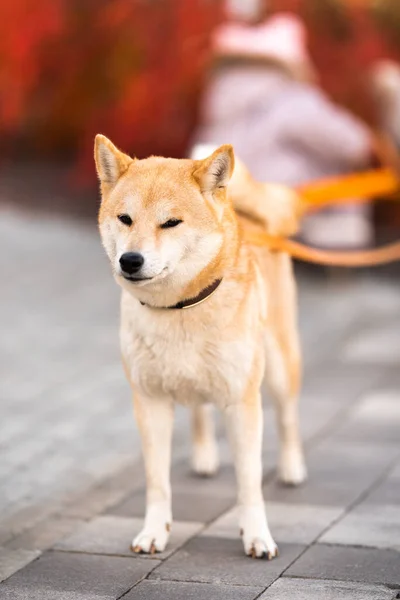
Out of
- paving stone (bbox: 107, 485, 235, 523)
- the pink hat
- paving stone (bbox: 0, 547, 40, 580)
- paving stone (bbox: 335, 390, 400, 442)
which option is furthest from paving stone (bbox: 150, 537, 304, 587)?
the pink hat

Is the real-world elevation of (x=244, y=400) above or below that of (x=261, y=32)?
below

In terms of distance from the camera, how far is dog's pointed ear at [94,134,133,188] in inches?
159

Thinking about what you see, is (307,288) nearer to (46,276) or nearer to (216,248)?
(46,276)

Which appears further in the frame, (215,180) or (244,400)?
(244,400)

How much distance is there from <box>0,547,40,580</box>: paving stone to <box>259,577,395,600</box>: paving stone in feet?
3.13

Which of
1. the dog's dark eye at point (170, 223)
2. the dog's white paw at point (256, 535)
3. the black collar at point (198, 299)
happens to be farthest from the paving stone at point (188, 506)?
the dog's dark eye at point (170, 223)

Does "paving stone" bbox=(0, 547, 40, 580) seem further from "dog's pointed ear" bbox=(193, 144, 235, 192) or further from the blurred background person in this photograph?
the blurred background person

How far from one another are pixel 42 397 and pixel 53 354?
1216mm

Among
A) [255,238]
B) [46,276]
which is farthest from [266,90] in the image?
[255,238]

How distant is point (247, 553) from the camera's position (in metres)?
4.23

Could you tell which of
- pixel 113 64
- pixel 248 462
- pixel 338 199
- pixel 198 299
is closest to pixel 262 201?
pixel 198 299

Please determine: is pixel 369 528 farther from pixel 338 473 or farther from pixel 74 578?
pixel 74 578

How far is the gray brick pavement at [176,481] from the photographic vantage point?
4016mm

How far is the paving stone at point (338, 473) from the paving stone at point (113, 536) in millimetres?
585
